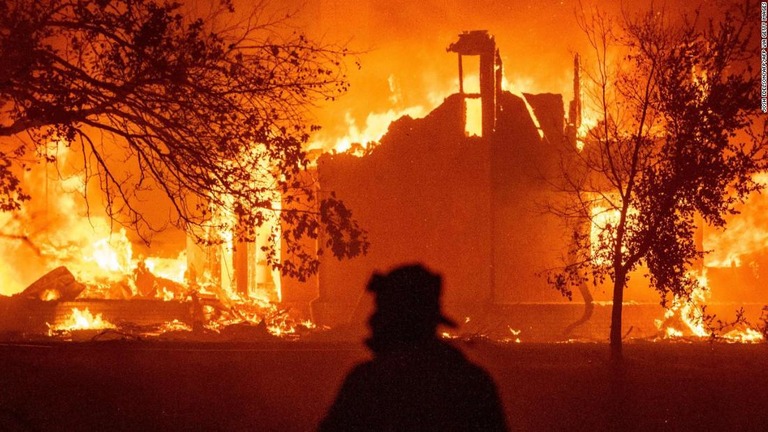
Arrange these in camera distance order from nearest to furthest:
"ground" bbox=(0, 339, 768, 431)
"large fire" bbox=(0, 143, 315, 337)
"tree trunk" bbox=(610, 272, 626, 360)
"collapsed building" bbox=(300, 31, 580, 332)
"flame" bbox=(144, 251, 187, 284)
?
"ground" bbox=(0, 339, 768, 431) → "tree trunk" bbox=(610, 272, 626, 360) → "collapsed building" bbox=(300, 31, 580, 332) → "large fire" bbox=(0, 143, 315, 337) → "flame" bbox=(144, 251, 187, 284)

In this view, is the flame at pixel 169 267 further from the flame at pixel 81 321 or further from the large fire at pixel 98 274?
the flame at pixel 81 321

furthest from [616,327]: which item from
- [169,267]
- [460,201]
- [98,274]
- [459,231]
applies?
[169,267]

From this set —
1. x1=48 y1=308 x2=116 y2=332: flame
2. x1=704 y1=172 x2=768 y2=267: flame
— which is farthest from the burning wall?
x1=704 y1=172 x2=768 y2=267: flame

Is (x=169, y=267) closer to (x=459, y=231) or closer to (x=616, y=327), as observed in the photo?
(x=459, y=231)

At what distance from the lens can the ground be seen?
34.4 feet

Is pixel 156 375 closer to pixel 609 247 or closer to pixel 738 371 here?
pixel 609 247

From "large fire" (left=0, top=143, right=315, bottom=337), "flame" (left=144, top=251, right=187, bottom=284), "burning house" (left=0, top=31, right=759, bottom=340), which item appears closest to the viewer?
"burning house" (left=0, top=31, right=759, bottom=340)

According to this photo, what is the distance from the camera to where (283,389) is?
36.6 feet

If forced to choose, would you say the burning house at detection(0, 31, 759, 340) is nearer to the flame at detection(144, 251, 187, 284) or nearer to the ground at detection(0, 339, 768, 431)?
the flame at detection(144, 251, 187, 284)

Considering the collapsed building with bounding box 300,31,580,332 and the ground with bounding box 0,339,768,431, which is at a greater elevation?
the collapsed building with bounding box 300,31,580,332

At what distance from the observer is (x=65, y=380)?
35.4 ft

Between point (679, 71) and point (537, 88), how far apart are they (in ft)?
121

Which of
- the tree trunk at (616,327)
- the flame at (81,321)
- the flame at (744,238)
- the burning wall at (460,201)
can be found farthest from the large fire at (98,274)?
the flame at (744,238)

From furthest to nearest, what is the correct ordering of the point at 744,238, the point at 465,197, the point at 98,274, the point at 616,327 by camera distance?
the point at 744,238
the point at 98,274
the point at 465,197
the point at 616,327
